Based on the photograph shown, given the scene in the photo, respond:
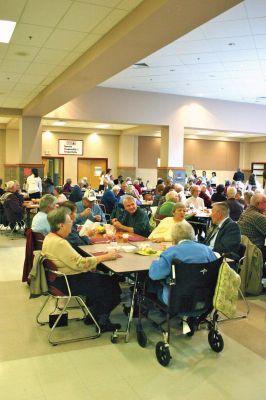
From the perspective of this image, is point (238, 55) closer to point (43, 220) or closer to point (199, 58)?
point (199, 58)

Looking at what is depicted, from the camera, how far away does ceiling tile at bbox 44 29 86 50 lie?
5139 millimetres

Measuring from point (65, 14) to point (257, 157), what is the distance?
15.8 metres

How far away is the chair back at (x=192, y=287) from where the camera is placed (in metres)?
2.84

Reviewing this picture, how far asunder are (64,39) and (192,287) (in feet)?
13.0

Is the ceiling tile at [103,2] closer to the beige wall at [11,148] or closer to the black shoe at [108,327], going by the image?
the black shoe at [108,327]

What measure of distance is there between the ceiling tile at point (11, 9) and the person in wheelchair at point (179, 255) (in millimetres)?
3040

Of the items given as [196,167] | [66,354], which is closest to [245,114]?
[196,167]

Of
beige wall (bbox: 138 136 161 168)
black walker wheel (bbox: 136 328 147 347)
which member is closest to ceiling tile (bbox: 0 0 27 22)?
black walker wheel (bbox: 136 328 147 347)

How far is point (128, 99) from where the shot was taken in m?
11.7

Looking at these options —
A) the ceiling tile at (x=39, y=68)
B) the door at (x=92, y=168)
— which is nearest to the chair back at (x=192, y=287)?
the ceiling tile at (x=39, y=68)

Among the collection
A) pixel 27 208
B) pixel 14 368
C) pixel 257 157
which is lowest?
pixel 14 368

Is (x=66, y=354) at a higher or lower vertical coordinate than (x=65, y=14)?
lower

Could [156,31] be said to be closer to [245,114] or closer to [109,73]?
[109,73]

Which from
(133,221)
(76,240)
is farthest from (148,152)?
(76,240)
